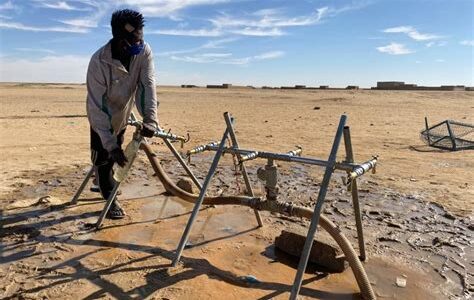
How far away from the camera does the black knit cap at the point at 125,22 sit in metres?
4.11

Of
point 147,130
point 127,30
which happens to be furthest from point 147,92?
point 127,30

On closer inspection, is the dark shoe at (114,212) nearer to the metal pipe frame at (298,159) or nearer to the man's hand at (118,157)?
the man's hand at (118,157)

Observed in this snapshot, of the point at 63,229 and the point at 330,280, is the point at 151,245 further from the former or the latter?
the point at 330,280

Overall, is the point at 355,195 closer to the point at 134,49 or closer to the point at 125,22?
the point at 134,49

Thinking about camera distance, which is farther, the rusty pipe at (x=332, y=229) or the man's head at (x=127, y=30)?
the man's head at (x=127, y=30)

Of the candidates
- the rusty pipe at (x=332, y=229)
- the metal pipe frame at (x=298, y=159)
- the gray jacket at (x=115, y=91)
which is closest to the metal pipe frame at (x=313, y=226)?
the metal pipe frame at (x=298, y=159)

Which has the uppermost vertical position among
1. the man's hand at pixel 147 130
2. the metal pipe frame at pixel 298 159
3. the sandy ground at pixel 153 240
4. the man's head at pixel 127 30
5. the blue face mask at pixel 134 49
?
the man's head at pixel 127 30

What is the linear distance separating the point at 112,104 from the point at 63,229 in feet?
4.63

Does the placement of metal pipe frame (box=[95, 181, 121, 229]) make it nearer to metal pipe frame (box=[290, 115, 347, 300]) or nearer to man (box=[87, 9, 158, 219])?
man (box=[87, 9, 158, 219])

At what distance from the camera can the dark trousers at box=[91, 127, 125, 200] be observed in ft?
15.6

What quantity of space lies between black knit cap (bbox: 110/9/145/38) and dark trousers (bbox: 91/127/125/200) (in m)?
1.16

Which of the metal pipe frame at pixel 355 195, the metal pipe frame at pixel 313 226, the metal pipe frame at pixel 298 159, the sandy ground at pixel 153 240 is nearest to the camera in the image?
the metal pipe frame at pixel 313 226

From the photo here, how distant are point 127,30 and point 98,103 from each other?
29.6 inches

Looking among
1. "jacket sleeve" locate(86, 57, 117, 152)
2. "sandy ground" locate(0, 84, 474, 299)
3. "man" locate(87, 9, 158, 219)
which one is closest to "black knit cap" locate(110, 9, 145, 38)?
"man" locate(87, 9, 158, 219)
